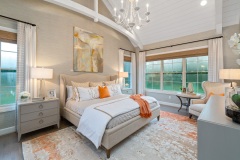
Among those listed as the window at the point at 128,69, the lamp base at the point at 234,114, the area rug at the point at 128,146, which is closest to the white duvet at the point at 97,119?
the area rug at the point at 128,146

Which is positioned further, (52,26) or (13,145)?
(52,26)

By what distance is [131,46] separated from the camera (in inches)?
226

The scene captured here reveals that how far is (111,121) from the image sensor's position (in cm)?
181

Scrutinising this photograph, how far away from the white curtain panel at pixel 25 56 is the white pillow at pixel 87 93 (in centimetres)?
110

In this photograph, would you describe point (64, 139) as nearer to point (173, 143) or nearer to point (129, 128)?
point (129, 128)

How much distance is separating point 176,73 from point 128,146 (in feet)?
12.3

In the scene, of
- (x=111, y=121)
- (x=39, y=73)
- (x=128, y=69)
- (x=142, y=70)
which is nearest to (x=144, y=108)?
(x=111, y=121)

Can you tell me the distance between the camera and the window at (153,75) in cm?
522

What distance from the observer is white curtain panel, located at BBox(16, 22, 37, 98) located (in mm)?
2529

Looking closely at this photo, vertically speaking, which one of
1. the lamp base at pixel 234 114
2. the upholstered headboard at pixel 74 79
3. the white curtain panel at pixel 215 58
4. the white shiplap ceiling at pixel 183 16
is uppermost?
the white shiplap ceiling at pixel 183 16

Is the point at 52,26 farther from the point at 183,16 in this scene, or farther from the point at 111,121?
the point at 183,16

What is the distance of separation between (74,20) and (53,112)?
277 cm

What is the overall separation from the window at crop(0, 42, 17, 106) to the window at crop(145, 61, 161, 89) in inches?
191

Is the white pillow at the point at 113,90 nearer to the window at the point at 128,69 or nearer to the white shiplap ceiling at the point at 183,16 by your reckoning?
the window at the point at 128,69
